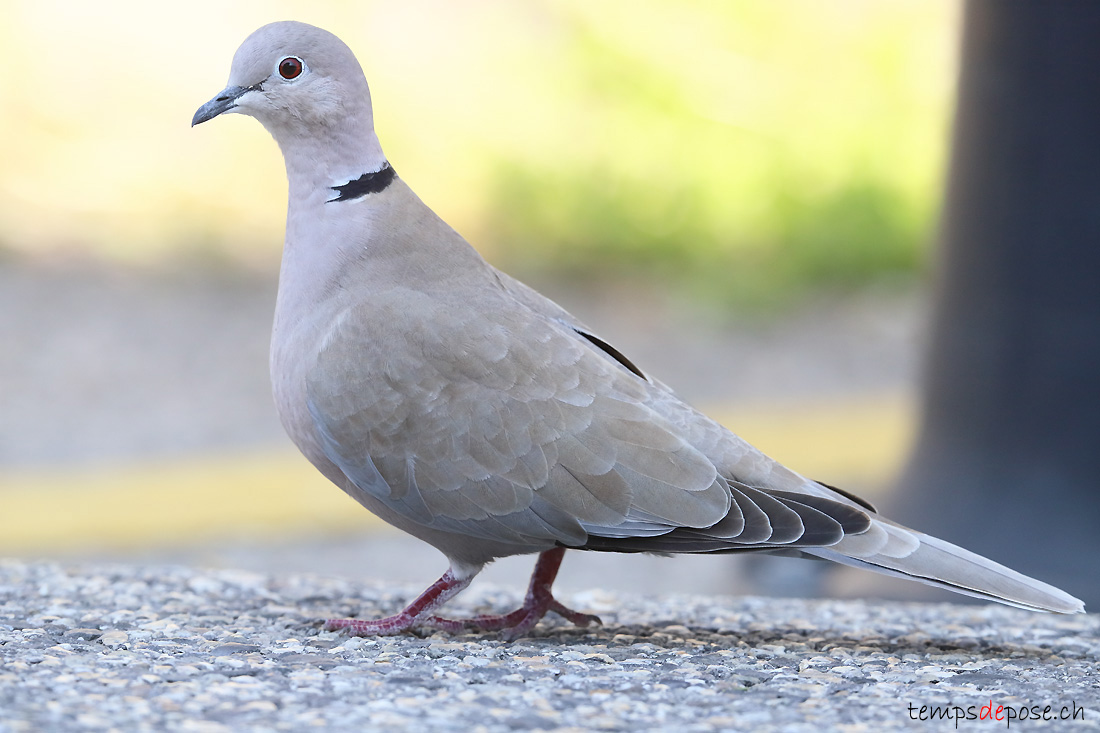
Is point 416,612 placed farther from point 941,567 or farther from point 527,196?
point 527,196

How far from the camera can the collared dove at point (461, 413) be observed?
2988mm

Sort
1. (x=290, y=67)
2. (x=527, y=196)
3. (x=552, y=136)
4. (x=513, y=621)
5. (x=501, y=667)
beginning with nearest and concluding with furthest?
(x=501, y=667), (x=290, y=67), (x=513, y=621), (x=527, y=196), (x=552, y=136)

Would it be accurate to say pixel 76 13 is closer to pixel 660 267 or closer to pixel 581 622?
pixel 660 267

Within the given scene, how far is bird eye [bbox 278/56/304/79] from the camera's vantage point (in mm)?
3232

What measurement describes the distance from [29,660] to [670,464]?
1556 millimetres

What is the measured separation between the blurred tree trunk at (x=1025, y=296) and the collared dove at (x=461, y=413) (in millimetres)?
2264

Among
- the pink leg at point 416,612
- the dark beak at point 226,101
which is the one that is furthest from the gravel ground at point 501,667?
the dark beak at point 226,101

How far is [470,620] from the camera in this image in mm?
3420

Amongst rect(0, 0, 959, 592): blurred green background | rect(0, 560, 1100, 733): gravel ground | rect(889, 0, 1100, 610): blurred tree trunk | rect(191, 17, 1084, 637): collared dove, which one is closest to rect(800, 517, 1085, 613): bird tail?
rect(191, 17, 1084, 637): collared dove

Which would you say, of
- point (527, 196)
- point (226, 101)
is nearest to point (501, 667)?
point (226, 101)

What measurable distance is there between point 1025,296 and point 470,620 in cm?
298

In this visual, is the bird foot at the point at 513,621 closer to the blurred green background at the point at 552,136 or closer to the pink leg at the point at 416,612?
the pink leg at the point at 416,612

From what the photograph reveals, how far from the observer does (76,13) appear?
12.0 m

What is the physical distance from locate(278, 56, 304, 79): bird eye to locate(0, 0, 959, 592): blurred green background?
15.2 feet
